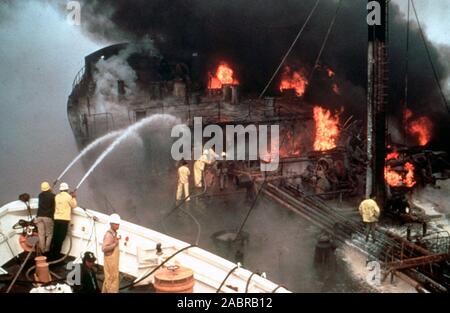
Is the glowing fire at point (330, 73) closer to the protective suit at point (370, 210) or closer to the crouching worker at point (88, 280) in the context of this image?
the protective suit at point (370, 210)

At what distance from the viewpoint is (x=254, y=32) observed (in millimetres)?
36656

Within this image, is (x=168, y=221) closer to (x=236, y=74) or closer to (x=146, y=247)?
(x=146, y=247)

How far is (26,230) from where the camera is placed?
9086mm

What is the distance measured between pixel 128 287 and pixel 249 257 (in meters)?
5.50

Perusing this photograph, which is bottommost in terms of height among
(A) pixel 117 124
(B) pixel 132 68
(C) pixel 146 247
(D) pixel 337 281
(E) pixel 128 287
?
(D) pixel 337 281

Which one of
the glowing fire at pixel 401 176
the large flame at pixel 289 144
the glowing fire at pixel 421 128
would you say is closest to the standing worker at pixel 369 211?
the glowing fire at pixel 401 176

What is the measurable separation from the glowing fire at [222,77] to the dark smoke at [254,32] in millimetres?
593

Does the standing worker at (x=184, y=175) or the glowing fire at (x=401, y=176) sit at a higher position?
the standing worker at (x=184, y=175)

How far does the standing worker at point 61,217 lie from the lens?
29.7ft

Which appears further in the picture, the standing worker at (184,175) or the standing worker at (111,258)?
the standing worker at (184,175)

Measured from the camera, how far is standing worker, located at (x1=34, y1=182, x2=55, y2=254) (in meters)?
8.94

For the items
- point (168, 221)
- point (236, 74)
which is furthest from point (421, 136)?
point (168, 221)

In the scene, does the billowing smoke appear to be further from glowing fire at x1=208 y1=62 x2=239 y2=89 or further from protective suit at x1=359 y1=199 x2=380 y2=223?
protective suit at x1=359 y1=199 x2=380 y2=223
